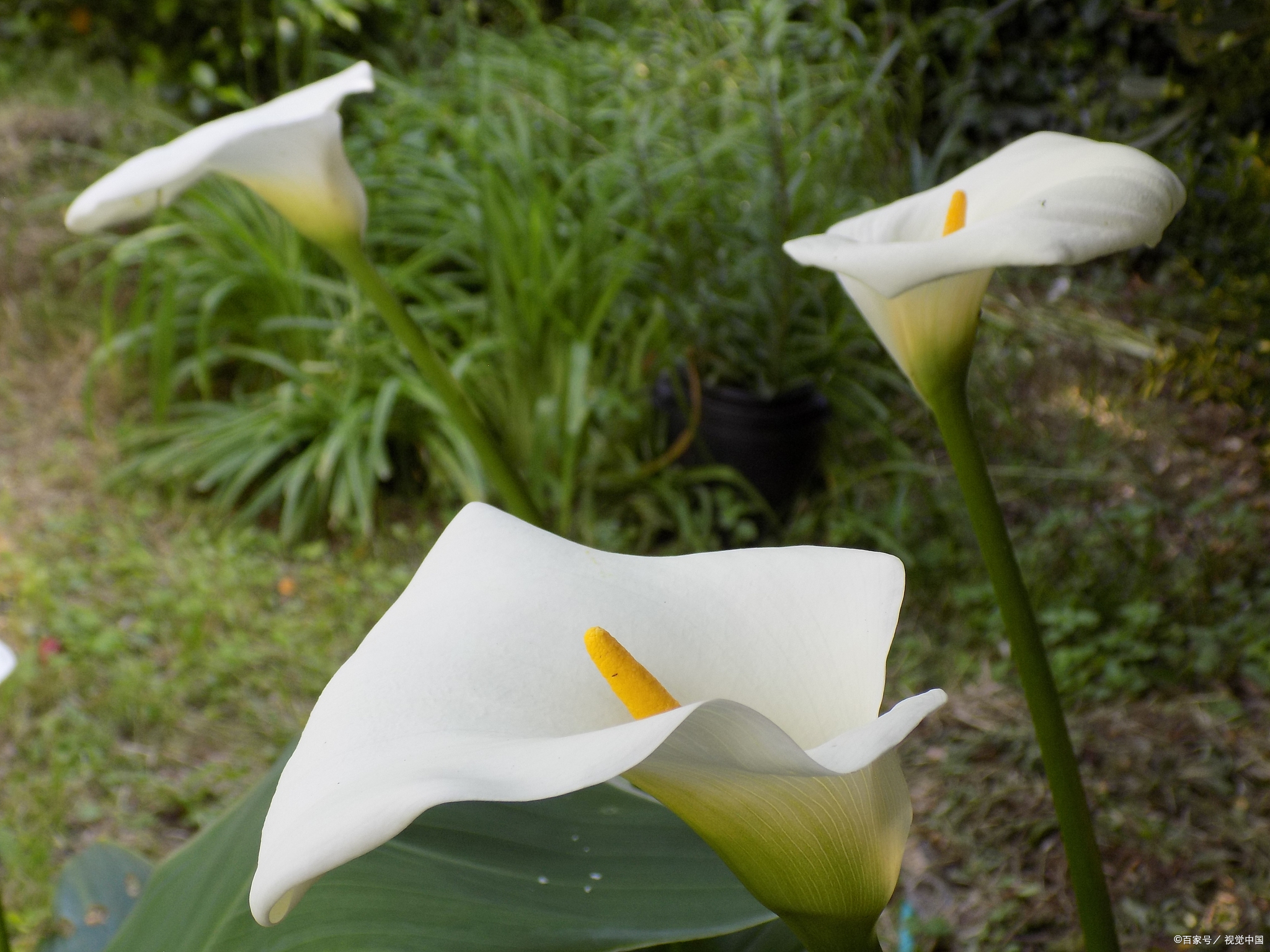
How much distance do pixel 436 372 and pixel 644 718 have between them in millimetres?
390

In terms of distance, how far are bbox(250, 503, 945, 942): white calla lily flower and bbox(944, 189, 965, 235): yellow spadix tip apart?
23cm

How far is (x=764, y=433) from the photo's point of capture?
173 centimetres

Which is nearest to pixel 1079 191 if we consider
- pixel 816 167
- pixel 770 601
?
pixel 770 601

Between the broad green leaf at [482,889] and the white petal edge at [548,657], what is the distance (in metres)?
0.15

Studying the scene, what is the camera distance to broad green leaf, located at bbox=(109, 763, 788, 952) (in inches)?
19.1

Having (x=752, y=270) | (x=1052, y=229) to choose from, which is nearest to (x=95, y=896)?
(x=1052, y=229)

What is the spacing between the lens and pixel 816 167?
1.91m

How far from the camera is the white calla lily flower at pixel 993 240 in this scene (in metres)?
0.39

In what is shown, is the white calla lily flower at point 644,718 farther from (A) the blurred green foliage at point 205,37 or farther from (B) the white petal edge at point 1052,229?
(A) the blurred green foliage at point 205,37

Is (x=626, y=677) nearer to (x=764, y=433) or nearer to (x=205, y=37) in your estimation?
(x=764, y=433)

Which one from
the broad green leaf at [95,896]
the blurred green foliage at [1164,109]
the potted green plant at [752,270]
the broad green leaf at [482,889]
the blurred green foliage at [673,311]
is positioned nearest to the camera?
the broad green leaf at [482,889]

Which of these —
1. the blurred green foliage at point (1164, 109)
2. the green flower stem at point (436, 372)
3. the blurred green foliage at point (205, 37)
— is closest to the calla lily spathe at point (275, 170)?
the green flower stem at point (436, 372)

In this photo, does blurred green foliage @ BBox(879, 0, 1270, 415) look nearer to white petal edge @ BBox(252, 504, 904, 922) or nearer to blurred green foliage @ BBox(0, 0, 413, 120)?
white petal edge @ BBox(252, 504, 904, 922)

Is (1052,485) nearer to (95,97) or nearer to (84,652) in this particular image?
(84,652)
